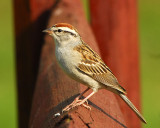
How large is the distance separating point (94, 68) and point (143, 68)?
25.2 feet

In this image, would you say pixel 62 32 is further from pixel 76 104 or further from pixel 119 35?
pixel 119 35

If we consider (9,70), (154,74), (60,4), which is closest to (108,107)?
(60,4)

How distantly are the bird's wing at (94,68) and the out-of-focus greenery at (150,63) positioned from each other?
2685mm

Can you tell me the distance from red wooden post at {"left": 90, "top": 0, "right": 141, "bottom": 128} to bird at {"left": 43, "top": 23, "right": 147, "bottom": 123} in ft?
4.33

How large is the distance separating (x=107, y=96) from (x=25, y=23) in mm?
2427

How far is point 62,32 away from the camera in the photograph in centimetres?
484

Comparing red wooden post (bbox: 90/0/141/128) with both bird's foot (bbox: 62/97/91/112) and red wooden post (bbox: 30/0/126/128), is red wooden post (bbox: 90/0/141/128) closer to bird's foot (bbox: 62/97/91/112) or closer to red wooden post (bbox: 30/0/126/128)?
red wooden post (bbox: 30/0/126/128)

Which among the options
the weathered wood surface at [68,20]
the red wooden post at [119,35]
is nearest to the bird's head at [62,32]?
the weathered wood surface at [68,20]

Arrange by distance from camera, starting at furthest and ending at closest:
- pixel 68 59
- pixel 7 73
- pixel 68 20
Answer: pixel 7 73, pixel 68 20, pixel 68 59

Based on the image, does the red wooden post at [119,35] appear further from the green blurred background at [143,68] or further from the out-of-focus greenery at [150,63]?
the green blurred background at [143,68]

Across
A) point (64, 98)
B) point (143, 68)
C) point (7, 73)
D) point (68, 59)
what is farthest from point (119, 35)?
point (7, 73)

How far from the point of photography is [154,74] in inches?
466

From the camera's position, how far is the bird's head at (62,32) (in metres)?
4.71

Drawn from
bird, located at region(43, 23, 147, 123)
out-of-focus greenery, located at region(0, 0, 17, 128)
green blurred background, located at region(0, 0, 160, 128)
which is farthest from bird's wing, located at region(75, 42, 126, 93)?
out-of-focus greenery, located at region(0, 0, 17, 128)
